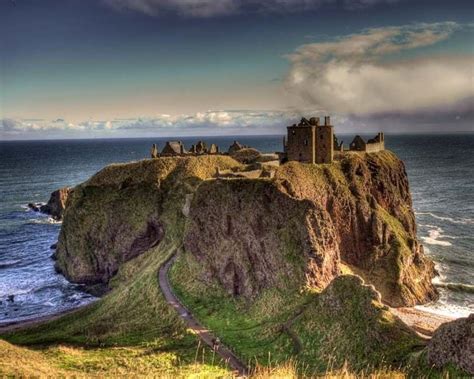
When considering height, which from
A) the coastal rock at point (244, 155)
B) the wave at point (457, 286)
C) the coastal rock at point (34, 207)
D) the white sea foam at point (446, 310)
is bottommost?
the white sea foam at point (446, 310)

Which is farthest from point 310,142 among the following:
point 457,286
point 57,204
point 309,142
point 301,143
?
point 57,204

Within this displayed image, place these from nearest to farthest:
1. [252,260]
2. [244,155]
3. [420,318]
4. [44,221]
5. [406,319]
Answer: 1. [252,260]
2. [406,319]
3. [420,318]
4. [244,155]
5. [44,221]

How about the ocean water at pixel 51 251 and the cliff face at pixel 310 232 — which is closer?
the cliff face at pixel 310 232

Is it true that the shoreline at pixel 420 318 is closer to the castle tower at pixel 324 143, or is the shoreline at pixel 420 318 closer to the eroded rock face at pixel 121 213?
the castle tower at pixel 324 143

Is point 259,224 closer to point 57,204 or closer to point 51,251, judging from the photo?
point 51,251

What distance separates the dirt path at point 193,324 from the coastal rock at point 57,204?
3110 inches

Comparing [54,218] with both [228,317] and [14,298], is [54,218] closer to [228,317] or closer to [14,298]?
[14,298]

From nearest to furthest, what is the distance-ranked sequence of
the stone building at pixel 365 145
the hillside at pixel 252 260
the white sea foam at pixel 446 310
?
1. the hillside at pixel 252 260
2. the white sea foam at pixel 446 310
3. the stone building at pixel 365 145

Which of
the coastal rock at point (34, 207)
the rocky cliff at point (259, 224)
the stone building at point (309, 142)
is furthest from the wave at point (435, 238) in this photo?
the coastal rock at point (34, 207)

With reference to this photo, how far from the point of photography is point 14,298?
8050 cm

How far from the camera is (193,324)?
5412 cm

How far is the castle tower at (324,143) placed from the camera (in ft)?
272

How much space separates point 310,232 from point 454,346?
993 inches

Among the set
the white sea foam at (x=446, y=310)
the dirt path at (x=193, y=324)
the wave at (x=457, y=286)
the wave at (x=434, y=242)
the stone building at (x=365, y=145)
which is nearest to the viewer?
the dirt path at (x=193, y=324)
